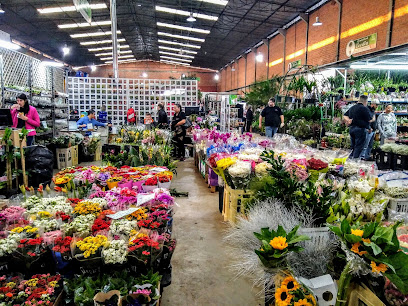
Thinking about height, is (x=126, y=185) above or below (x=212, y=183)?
above

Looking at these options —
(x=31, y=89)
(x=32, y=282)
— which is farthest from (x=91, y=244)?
(x=31, y=89)

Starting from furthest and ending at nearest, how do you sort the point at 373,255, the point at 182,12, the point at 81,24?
1. the point at 81,24
2. the point at 182,12
3. the point at 373,255

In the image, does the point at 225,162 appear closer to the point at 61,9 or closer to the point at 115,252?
the point at 115,252

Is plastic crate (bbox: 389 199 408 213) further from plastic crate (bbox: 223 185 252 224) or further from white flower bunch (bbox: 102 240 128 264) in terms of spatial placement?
white flower bunch (bbox: 102 240 128 264)

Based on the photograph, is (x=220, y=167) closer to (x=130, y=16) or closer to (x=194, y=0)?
(x=194, y=0)

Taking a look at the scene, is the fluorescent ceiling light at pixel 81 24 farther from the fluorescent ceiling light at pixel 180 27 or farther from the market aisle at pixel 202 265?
the market aisle at pixel 202 265

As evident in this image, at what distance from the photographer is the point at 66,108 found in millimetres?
9719

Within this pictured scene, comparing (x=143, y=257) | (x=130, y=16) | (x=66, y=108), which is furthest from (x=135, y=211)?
(x=130, y=16)

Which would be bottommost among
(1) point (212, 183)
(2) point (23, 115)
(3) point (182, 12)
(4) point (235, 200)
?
(1) point (212, 183)

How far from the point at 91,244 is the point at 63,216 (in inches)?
20.4

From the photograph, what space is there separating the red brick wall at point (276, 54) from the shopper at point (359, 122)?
942 cm

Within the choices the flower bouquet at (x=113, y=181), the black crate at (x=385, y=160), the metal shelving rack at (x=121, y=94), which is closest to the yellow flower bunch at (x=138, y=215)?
the flower bouquet at (x=113, y=181)

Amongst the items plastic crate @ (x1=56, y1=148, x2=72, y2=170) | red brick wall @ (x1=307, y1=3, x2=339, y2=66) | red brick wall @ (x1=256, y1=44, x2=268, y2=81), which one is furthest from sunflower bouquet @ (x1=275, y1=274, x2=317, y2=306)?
red brick wall @ (x1=256, y1=44, x2=268, y2=81)

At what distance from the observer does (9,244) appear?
1.86 meters
